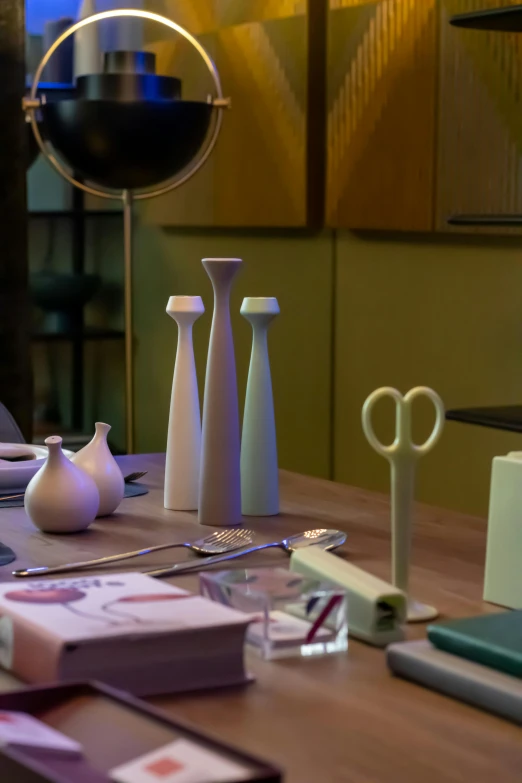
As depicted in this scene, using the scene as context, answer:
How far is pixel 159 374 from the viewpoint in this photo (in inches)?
171

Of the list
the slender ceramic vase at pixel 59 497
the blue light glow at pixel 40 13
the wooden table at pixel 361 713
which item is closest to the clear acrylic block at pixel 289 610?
the wooden table at pixel 361 713

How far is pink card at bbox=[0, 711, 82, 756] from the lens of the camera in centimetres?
72

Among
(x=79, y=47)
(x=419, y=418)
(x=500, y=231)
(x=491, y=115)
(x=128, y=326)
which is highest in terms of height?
(x=79, y=47)

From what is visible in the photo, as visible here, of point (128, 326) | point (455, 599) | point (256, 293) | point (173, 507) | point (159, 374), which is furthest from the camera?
point (159, 374)

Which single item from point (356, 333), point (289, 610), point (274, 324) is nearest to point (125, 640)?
point (289, 610)

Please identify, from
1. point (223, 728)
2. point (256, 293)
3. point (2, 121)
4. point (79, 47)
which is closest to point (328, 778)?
point (223, 728)

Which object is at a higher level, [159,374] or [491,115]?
[491,115]

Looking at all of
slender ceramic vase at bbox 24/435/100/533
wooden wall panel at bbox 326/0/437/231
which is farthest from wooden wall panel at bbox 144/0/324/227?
slender ceramic vase at bbox 24/435/100/533

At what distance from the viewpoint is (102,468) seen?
1.59m

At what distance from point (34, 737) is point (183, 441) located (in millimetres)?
943

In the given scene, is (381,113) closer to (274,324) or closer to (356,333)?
(356,333)

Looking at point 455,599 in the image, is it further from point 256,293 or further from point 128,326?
point 256,293

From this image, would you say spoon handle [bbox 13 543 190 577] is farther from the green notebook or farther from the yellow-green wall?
the yellow-green wall

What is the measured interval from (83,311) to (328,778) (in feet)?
12.1
